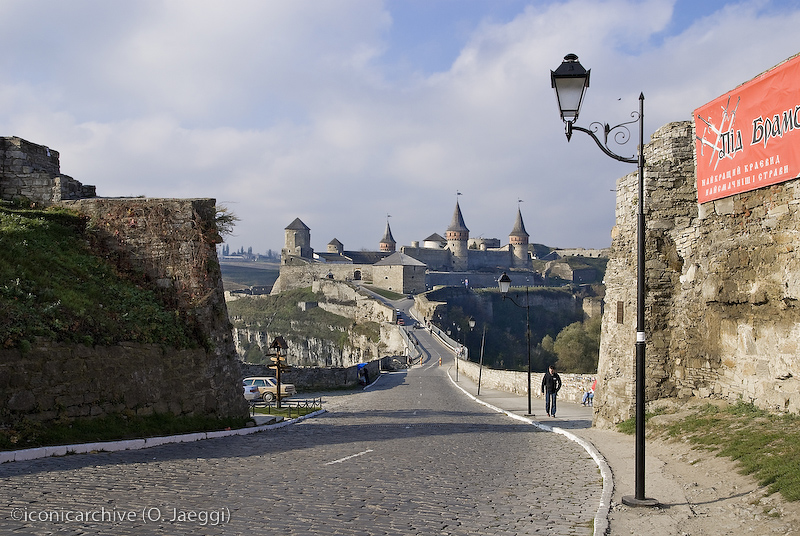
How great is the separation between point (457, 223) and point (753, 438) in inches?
4946

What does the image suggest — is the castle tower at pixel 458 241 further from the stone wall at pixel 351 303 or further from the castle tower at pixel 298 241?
the stone wall at pixel 351 303

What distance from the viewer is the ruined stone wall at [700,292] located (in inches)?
394

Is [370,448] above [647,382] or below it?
below

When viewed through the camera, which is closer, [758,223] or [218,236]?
[758,223]

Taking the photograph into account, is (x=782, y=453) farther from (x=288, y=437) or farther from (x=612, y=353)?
(x=288, y=437)

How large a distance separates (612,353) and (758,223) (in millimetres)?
4539

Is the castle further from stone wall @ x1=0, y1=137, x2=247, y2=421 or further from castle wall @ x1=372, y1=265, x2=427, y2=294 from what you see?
stone wall @ x1=0, y1=137, x2=247, y2=421

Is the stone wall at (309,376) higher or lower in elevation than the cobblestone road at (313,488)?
lower

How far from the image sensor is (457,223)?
13375cm

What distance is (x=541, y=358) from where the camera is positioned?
2864 inches

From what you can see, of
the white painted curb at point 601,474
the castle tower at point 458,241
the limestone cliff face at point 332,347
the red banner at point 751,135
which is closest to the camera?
the white painted curb at point 601,474

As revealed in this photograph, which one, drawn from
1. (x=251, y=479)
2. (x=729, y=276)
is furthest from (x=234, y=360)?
(x=729, y=276)

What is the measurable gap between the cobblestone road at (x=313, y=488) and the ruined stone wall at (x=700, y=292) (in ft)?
7.73

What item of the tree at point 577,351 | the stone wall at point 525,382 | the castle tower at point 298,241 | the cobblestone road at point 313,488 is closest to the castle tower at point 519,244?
the castle tower at point 298,241
